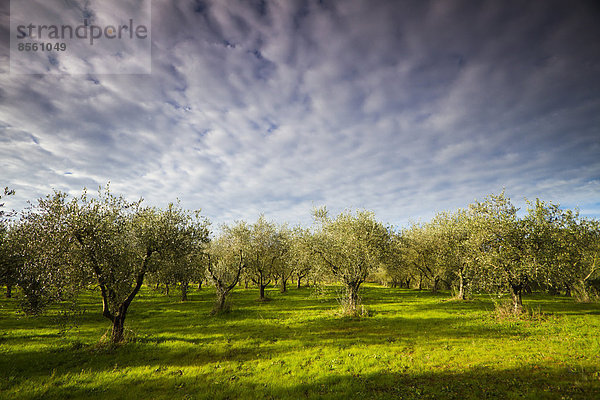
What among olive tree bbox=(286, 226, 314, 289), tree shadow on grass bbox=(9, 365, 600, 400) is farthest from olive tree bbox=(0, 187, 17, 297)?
olive tree bbox=(286, 226, 314, 289)

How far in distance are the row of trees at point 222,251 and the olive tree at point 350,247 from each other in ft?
0.43

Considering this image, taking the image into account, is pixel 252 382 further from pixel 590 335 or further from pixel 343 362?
pixel 590 335

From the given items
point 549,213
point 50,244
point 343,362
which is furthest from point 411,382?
point 549,213

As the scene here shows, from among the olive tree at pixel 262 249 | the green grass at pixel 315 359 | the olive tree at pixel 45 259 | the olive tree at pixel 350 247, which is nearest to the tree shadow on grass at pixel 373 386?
the green grass at pixel 315 359

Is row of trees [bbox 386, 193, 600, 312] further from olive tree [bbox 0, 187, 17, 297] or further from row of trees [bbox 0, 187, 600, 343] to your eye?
olive tree [bbox 0, 187, 17, 297]

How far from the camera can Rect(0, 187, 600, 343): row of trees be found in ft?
53.4

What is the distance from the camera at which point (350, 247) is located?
1125 inches

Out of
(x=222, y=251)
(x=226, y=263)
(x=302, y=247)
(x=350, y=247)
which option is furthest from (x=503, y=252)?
(x=222, y=251)

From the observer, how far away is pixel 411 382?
12.4 meters

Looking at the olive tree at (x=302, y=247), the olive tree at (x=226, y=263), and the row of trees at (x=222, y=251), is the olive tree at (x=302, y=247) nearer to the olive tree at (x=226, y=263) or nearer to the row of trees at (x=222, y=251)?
the row of trees at (x=222, y=251)

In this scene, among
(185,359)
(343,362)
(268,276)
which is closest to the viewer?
(343,362)

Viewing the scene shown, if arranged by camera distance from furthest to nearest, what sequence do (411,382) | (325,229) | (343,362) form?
(325,229)
(343,362)
(411,382)

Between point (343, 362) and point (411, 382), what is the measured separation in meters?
4.36

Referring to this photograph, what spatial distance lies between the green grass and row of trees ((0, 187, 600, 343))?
3.61 meters
